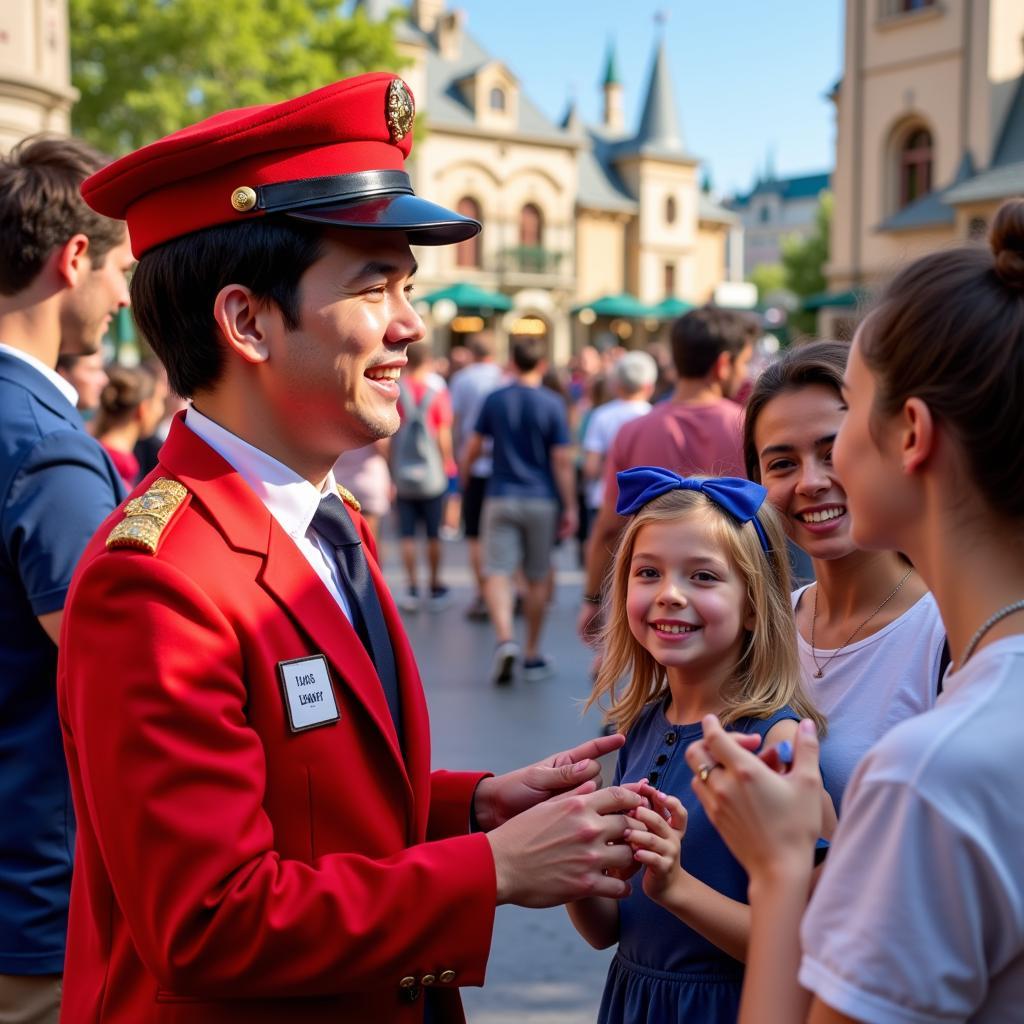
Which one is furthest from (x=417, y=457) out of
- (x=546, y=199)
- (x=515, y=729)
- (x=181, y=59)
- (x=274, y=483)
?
(x=546, y=199)

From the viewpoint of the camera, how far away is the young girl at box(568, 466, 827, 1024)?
2146 millimetres

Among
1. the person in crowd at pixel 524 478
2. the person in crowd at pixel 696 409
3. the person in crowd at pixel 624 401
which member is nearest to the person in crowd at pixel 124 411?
the person in crowd at pixel 696 409

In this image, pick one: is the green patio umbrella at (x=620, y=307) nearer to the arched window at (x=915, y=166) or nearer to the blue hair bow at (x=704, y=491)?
the arched window at (x=915, y=166)

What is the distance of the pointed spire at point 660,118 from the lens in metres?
50.7

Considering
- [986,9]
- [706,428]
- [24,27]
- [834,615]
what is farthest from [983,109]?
[834,615]

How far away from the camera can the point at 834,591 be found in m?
2.57

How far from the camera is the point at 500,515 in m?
8.48

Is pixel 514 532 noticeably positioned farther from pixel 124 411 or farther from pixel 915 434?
pixel 915 434

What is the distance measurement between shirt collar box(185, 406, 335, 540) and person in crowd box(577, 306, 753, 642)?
3584 millimetres

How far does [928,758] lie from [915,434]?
1.21 feet

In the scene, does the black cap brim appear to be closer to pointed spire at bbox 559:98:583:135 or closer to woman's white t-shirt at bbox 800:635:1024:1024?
woman's white t-shirt at bbox 800:635:1024:1024

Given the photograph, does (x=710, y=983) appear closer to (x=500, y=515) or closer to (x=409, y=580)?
(x=500, y=515)

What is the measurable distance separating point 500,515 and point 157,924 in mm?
6989

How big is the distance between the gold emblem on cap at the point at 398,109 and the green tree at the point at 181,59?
82.1 ft
